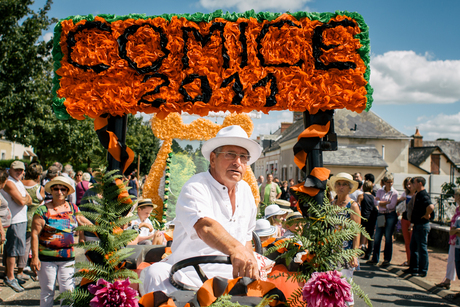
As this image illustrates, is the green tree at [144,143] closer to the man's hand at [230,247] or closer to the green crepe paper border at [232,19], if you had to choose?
the green crepe paper border at [232,19]

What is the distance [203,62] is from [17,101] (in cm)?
1043

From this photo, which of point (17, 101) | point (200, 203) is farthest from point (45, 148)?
point (200, 203)

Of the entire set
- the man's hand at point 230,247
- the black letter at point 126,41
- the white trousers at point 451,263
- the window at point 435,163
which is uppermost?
the window at point 435,163

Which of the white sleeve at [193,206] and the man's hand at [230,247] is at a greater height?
the white sleeve at [193,206]

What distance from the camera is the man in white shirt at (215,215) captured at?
2281 mm

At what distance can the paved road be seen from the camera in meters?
5.39

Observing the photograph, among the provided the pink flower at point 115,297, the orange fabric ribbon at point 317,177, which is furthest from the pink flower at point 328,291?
the orange fabric ribbon at point 317,177

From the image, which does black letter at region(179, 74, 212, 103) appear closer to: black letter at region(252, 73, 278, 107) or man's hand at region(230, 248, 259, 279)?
black letter at region(252, 73, 278, 107)

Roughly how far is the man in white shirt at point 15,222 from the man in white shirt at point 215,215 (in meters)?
3.99

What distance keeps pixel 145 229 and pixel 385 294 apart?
4.17m

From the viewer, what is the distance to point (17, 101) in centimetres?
1141

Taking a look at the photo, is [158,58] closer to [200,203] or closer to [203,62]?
[203,62]

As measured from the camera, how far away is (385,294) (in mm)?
6195

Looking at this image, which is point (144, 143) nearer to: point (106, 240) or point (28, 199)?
point (28, 199)
